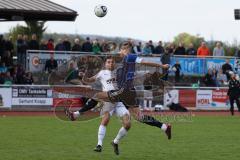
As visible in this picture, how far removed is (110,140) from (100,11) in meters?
6.54

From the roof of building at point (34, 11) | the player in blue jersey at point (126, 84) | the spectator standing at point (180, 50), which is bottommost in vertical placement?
the player in blue jersey at point (126, 84)

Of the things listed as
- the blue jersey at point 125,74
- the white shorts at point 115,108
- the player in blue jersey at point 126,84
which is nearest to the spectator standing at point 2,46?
the player in blue jersey at point 126,84

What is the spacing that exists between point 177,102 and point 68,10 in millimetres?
6929

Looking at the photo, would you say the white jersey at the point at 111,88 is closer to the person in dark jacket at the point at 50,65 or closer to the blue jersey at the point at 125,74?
the blue jersey at the point at 125,74

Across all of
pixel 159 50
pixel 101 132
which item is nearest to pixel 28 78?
pixel 159 50

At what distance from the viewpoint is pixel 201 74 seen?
115ft

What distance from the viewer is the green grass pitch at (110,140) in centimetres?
1361

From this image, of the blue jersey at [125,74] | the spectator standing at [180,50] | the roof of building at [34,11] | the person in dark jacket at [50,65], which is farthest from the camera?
the spectator standing at [180,50]

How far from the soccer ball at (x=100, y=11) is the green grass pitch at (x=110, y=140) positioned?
377 centimetres

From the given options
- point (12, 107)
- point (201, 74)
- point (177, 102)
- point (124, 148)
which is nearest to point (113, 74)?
point (124, 148)

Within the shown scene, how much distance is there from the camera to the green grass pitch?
13.6 meters

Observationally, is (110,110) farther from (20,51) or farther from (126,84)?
(20,51)

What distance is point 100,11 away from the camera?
2270 cm

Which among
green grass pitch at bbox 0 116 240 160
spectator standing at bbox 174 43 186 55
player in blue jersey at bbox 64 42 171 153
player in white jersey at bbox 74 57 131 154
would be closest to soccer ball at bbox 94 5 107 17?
green grass pitch at bbox 0 116 240 160
